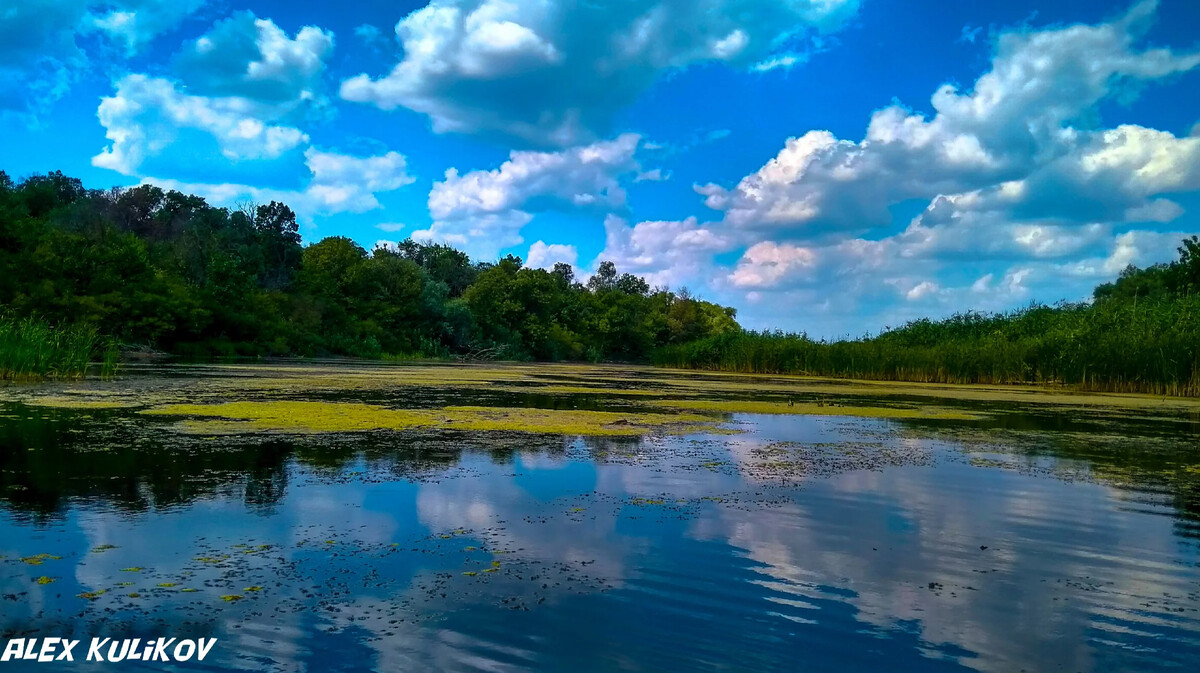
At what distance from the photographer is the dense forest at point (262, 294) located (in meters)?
25.8

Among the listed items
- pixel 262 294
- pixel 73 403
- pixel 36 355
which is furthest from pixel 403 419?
pixel 262 294

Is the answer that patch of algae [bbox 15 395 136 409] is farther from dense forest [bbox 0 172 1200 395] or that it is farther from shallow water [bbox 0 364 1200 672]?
dense forest [bbox 0 172 1200 395]

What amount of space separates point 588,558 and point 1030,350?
68.5 ft

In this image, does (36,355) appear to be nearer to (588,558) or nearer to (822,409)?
(822,409)

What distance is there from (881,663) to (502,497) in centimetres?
270

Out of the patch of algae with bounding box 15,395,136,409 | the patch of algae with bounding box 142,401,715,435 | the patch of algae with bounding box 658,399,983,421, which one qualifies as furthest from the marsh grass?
the patch of algae with bounding box 658,399,983,421

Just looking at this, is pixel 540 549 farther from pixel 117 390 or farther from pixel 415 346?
pixel 415 346

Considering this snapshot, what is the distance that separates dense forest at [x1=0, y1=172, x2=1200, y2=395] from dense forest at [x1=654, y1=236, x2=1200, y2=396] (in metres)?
0.05

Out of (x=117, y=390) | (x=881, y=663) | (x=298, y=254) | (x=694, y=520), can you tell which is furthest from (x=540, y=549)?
(x=298, y=254)

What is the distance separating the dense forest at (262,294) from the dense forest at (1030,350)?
21.5m

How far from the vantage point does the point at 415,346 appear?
45.7 m

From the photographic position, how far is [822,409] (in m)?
11.6

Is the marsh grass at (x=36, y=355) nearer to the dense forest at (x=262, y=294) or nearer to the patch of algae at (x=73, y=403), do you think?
the dense forest at (x=262, y=294)

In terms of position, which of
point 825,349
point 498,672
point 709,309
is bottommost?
point 498,672
